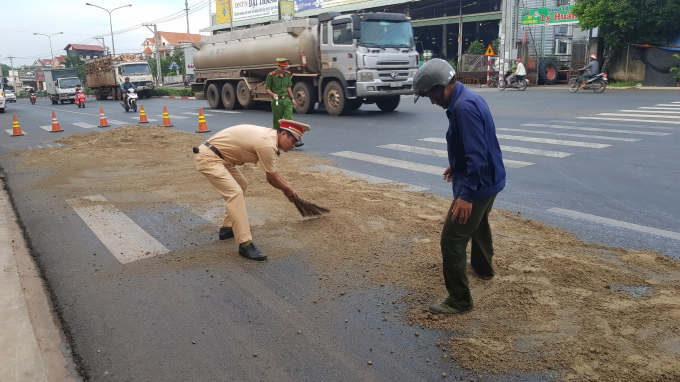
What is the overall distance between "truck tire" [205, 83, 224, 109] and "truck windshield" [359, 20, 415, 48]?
9.62 meters

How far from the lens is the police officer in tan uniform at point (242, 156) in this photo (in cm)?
489

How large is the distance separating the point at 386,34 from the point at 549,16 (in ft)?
63.5

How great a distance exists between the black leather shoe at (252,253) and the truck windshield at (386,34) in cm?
1273

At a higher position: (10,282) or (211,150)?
(211,150)

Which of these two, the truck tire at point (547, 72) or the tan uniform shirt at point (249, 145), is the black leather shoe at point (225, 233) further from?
the truck tire at point (547, 72)

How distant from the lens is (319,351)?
3.43 meters

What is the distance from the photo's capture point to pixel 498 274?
4.46m

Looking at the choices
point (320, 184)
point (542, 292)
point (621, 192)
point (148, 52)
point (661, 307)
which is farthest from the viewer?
point (148, 52)

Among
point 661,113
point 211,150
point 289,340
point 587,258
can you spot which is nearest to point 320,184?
point 211,150

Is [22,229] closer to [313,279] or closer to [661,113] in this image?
[313,279]

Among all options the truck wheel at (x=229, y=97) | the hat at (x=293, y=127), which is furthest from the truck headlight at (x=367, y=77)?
the hat at (x=293, y=127)

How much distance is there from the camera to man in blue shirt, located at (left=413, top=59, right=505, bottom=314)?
3.47m

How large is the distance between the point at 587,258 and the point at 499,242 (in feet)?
2.59

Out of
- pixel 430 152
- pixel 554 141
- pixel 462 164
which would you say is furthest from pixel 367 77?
pixel 462 164
